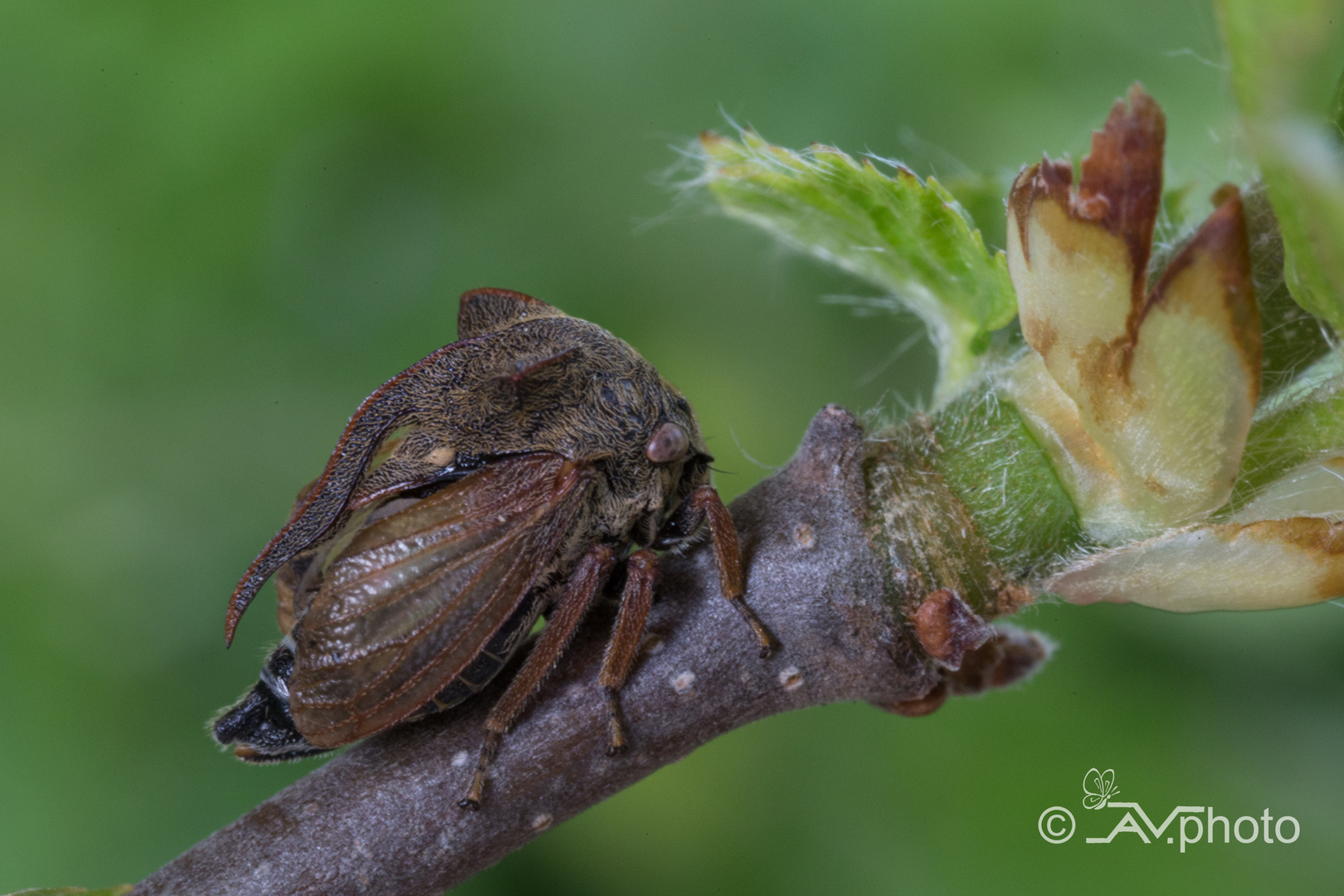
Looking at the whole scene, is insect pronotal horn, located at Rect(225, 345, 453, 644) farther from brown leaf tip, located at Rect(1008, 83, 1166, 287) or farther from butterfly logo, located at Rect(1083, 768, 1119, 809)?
butterfly logo, located at Rect(1083, 768, 1119, 809)

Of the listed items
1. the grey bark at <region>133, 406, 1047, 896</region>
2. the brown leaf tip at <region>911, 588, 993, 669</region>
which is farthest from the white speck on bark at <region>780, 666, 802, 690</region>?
the brown leaf tip at <region>911, 588, 993, 669</region>

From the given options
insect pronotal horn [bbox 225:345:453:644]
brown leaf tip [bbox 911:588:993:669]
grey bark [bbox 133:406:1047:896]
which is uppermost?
insect pronotal horn [bbox 225:345:453:644]

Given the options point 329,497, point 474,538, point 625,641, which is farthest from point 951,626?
point 329,497

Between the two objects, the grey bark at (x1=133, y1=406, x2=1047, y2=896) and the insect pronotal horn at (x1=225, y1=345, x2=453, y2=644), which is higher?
the insect pronotal horn at (x1=225, y1=345, x2=453, y2=644)

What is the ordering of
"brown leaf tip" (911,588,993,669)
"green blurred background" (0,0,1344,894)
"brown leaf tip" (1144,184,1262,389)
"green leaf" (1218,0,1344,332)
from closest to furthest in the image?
"green leaf" (1218,0,1344,332)
"brown leaf tip" (1144,184,1262,389)
"brown leaf tip" (911,588,993,669)
"green blurred background" (0,0,1344,894)

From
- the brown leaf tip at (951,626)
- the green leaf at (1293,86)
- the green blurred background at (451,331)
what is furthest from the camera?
the green blurred background at (451,331)

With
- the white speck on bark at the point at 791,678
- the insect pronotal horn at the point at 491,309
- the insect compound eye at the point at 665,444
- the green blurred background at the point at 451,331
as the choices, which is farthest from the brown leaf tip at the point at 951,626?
the green blurred background at the point at 451,331
